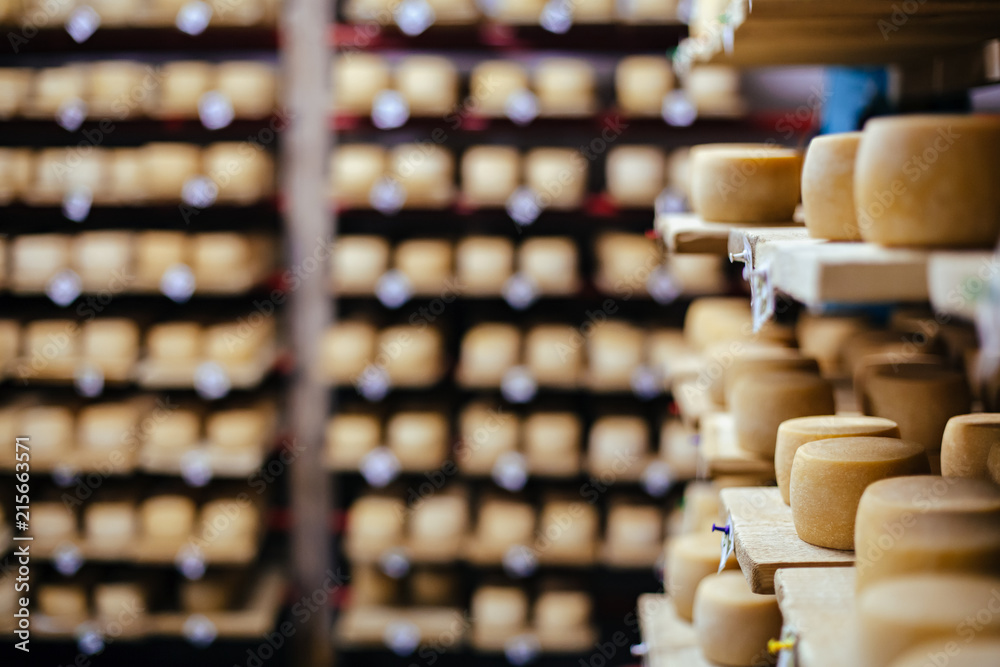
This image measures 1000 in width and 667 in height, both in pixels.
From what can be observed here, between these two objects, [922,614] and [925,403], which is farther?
[925,403]

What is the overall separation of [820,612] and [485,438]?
7.52ft

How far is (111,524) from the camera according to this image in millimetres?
3227

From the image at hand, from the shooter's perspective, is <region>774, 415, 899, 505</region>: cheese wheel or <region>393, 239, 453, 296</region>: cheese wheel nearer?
<region>774, 415, 899, 505</region>: cheese wheel

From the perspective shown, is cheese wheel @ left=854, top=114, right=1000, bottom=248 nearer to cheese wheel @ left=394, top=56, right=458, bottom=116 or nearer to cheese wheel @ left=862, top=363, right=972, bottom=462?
cheese wheel @ left=862, top=363, right=972, bottom=462

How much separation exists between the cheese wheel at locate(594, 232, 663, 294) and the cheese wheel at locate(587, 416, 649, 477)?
0.47 meters

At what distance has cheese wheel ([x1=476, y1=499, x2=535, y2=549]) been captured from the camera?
322cm

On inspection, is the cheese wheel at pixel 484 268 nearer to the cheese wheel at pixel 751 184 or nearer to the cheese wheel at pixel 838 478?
the cheese wheel at pixel 751 184

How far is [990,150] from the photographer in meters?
0.88

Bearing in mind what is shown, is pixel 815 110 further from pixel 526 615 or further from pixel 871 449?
pixel 871 449

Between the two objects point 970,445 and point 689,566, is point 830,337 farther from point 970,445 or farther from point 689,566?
point 970,445

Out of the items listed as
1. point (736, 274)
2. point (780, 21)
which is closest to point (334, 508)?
point (736, 274)

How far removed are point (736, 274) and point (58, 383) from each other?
2503 mm

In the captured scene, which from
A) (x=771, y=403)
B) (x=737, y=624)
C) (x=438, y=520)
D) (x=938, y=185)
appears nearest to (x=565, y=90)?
(x=438, y=520)

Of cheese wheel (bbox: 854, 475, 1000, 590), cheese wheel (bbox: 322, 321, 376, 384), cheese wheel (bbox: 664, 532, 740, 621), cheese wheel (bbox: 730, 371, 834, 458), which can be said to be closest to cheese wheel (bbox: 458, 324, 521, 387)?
cheese wheel (bbox: 322, 321, 376, 384)
